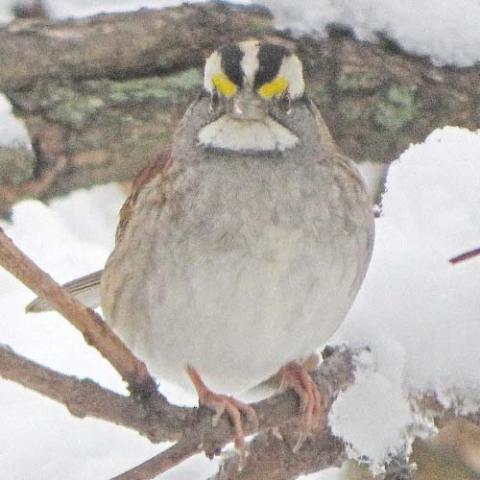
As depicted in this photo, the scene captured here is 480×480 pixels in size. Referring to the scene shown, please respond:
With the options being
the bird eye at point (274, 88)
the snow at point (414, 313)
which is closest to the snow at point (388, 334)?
the snow at point (414, 313)

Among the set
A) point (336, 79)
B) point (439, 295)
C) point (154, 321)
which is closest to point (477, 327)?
point (439, 295)

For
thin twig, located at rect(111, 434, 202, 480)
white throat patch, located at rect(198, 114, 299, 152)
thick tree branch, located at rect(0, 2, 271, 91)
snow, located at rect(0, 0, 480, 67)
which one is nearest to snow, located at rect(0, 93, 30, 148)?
thick tree branch, located at rect(0, 2, 271, 91)

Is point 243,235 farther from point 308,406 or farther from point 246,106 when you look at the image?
point 308,406

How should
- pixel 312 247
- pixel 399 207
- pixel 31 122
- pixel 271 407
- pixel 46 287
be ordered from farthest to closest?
pixel 31 122
pixel 399 207
pixel 312 247
pixel 271 407
pixel 46 287

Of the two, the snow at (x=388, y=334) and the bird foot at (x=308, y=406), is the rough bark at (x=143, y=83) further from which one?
the bird foot at (x=308, y=406)

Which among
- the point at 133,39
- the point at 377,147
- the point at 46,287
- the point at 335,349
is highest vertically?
the point at 46,287

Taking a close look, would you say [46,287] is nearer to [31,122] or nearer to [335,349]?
[335,349]

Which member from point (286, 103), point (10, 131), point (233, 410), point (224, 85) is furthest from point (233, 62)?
point (10, 131)
